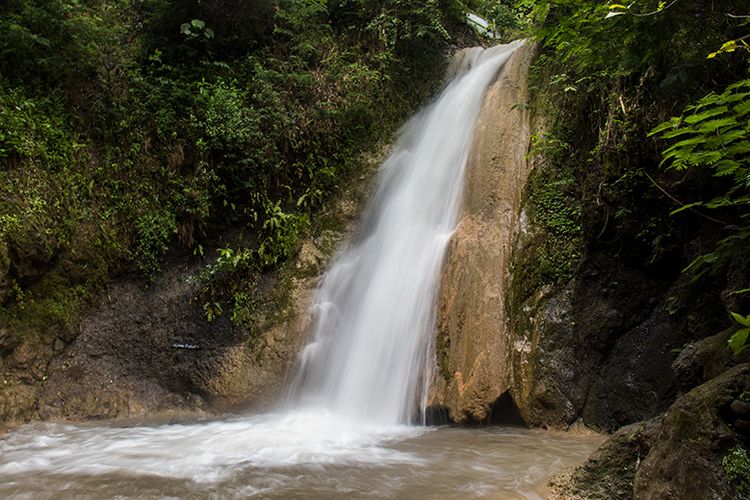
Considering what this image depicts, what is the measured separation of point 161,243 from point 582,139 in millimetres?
5838

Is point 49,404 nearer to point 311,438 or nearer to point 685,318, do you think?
point 311,438

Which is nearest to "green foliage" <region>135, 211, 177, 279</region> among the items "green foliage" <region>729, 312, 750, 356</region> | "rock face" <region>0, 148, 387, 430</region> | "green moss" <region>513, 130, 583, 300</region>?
"rock face" <region>0, 148, 387, 430</region>

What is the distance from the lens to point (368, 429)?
5.46 metres

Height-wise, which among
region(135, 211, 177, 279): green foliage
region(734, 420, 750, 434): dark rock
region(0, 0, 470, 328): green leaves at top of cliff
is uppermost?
region(0, 0, 470, 328): green leaves at top of cliff

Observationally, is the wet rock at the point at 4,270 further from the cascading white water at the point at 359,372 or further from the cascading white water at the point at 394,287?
the cascading white water at the point at 394,287

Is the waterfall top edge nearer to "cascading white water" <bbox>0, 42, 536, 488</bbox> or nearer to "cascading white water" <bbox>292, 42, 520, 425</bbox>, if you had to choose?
"cascading white water" <bbox>0, 42, 536, 488</bbox>

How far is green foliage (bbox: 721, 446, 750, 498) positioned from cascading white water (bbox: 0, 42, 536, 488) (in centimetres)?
227

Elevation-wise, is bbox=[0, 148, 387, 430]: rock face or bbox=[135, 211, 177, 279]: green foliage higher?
bbox=[135, 211, 177, 279]: green foliage

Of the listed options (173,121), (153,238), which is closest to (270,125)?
(173,121)

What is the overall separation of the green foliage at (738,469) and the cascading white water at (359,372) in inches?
89.2

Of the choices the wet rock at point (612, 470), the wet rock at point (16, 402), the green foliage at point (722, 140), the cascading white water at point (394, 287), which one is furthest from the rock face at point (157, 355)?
the green foliage at point (722, 140)

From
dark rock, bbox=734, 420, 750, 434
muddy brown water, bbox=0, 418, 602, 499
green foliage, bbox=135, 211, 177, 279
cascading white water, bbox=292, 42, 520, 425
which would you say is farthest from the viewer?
green foliage, bbox=135, 211, 177, 279

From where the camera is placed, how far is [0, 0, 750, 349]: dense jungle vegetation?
14.0ft

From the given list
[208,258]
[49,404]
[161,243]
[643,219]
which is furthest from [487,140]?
[49,404]
